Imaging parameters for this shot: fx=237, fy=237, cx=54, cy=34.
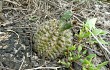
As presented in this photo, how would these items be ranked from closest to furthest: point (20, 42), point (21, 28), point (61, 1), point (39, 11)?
point (20, 42) → point (21, 28) → point (39, 11) → point (61, 1)

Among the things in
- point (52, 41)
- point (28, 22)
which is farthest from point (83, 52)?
point (28, 22)

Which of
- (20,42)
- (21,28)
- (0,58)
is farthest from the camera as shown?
(21,28)

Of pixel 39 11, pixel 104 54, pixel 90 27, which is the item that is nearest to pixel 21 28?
pixel 39 11

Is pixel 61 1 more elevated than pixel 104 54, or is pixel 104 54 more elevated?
pixel 61 1

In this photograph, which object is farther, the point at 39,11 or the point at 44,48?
the point at 39,11

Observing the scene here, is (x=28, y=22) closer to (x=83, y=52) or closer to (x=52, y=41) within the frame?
(x=52, y=41)

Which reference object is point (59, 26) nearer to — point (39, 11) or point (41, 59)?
point (41, 59)
